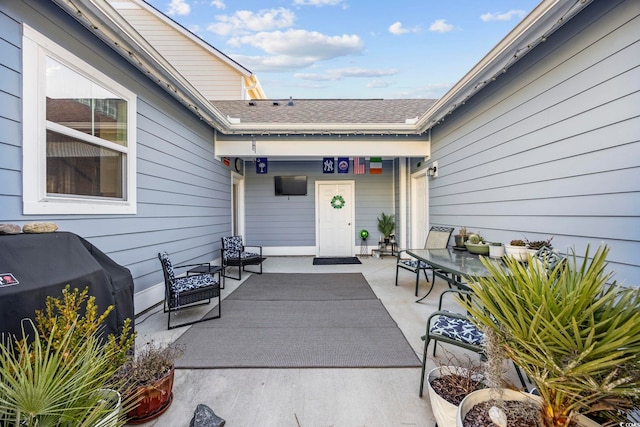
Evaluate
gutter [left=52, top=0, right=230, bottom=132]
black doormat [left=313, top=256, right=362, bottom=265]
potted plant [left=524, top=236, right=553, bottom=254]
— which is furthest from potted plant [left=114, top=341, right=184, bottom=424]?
black doormat [left=313, top=256, right=362, bottom=265]

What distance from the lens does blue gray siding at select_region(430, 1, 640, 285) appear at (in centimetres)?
179

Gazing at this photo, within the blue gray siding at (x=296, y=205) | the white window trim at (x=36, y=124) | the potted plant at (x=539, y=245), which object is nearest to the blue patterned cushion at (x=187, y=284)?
the white window trim at (x=36, y=124)

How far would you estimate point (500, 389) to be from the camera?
46.3 inches

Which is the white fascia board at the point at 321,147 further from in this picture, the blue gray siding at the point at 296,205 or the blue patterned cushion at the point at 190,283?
the blue patterned cushion at the point at 190,283

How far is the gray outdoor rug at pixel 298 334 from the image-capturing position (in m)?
2.23

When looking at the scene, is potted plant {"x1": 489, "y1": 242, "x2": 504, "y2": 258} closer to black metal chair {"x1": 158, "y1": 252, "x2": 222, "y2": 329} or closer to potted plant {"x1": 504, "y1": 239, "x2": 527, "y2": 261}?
potted plant {"x1": 504, "y1": 239, "x2": 527, "y2": 261}

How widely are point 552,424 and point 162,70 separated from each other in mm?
4286

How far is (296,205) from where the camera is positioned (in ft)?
24.2

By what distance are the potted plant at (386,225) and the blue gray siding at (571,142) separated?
3541 mm

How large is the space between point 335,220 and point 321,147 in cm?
255

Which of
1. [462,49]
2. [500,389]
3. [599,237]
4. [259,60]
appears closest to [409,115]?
[462,49]

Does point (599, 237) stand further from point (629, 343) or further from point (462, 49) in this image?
point (462, 49)

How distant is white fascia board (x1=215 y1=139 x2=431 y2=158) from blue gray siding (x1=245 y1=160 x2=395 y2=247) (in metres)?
1.88

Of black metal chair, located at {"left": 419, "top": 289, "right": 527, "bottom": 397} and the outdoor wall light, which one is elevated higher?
the outdoor wall light
